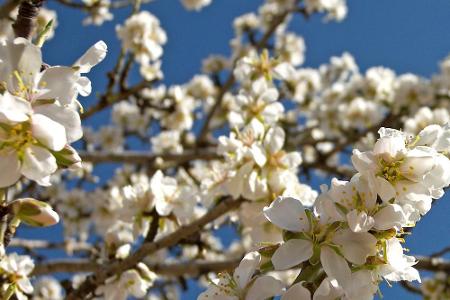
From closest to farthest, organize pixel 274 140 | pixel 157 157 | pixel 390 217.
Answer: pixel 390 217
pixel 274 140
pixel 157 157

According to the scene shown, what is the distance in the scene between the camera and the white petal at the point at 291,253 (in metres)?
1.19

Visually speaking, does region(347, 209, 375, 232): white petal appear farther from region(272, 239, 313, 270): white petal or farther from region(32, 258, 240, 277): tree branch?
region(32, 258, 240, 277): tree branch

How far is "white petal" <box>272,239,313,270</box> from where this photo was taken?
1.19 metres

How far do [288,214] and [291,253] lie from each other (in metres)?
0.10

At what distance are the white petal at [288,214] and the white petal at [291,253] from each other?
0.13 ft

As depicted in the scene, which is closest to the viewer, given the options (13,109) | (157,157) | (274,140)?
(13,109)

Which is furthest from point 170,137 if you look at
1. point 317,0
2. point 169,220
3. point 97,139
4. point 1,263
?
point 1,263

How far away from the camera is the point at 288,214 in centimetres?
128

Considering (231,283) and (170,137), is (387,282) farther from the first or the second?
(170,137)

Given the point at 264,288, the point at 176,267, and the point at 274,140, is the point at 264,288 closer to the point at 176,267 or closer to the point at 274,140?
the point at 274,140

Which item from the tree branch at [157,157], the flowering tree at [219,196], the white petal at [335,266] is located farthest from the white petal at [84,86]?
the tree branch at [157,157]

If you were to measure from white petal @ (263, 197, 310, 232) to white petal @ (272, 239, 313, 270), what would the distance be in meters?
0.04

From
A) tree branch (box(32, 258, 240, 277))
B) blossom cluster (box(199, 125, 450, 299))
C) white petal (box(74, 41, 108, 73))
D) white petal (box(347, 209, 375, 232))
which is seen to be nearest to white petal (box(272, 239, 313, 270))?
blossom cluster (box(199, 125, 450, 299))

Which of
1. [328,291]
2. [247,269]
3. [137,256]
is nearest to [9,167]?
[247,269]
